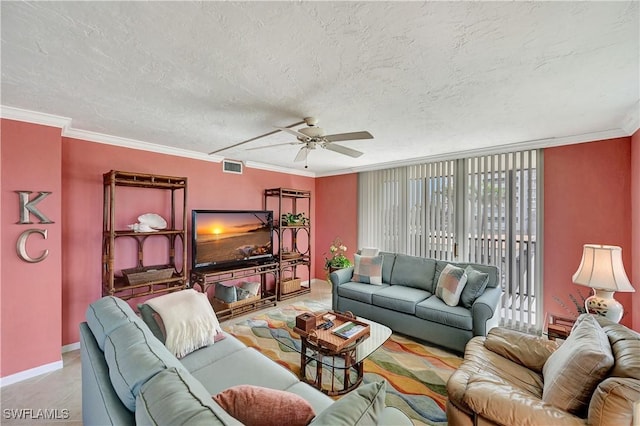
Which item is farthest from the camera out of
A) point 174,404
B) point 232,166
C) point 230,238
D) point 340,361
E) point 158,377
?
point 232,166

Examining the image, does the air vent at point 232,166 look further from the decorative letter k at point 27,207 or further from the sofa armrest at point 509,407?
the sofa armrest at point 509,407

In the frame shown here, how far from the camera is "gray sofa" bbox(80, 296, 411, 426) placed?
822 millimetres

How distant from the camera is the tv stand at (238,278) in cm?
351

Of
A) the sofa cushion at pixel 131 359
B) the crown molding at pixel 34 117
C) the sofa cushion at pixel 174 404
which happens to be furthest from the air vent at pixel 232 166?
the sofa cushion at pixel 174 404

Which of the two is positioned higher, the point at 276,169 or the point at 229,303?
the point at 276,169

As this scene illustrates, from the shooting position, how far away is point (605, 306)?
2271mm

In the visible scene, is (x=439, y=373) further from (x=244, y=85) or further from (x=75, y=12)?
(x=75, y=12)

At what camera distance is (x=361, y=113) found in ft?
7.64

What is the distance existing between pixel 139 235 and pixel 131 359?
2411 millimetres

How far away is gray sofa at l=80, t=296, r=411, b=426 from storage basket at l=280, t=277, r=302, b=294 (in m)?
2.58

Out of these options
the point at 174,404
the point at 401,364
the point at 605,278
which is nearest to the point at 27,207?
the point at 174,404

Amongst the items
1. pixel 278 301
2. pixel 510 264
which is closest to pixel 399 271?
pixel 510 264

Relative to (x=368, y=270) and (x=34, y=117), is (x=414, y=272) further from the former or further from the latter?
(x=34, y=117)

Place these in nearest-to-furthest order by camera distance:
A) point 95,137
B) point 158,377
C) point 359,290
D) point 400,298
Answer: point 158,377
point 95,137
point 400,298
point 359,290
